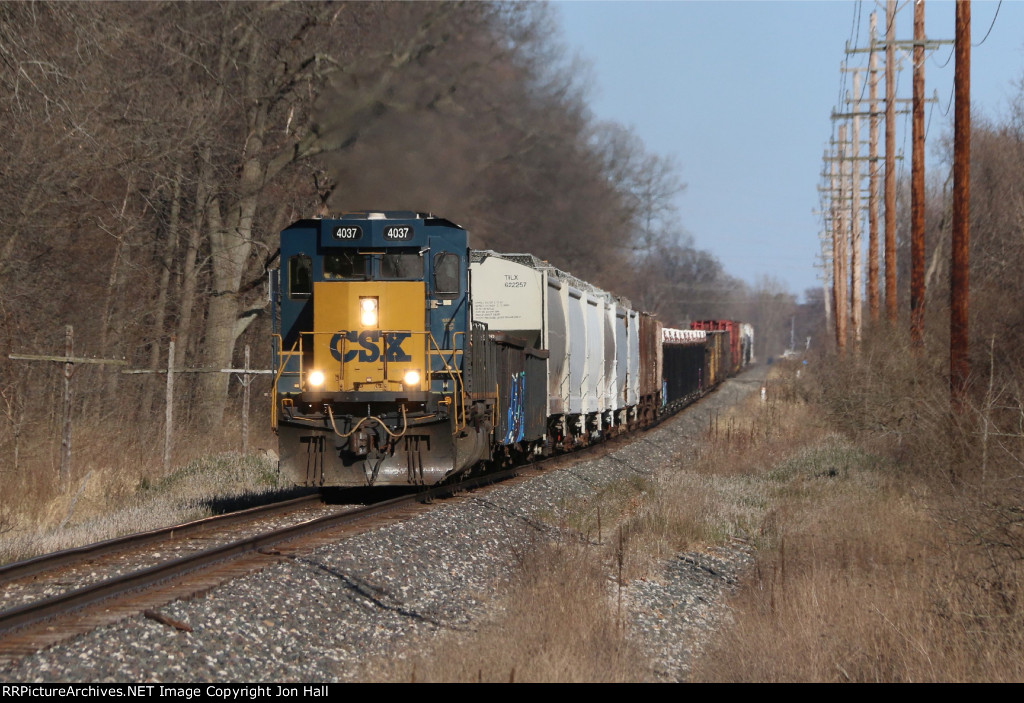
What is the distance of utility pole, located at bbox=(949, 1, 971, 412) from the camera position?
15.6 m

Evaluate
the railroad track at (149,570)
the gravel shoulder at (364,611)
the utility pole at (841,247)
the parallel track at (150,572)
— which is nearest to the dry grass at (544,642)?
the gravel shoulder at (364,611)

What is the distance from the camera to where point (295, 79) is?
76.3ft

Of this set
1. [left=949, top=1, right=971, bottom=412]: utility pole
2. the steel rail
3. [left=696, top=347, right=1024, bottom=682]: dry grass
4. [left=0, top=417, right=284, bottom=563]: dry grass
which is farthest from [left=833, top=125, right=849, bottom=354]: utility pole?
the steel rail

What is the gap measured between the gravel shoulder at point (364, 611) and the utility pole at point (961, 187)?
5897mm

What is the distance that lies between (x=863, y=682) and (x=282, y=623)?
12.8 ft

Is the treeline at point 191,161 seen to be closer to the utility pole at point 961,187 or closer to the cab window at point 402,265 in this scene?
the cab window at point 402,265

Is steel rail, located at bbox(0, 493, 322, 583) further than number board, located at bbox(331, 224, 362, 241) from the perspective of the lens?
No

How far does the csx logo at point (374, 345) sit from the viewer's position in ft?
42.7

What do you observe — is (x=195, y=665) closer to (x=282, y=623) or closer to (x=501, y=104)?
(x=282, y=623)

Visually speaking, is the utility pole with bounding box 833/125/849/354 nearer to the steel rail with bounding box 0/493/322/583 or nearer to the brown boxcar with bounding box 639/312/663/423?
the brown boxcar with bounding box 639/312/663/423

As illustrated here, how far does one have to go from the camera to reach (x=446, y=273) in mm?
13312

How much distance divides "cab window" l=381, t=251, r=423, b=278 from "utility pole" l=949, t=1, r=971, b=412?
788 centimetres

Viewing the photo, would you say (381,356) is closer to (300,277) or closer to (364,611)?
(300,277)

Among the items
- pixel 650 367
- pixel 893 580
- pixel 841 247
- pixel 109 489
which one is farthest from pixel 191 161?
pixel 841 247
